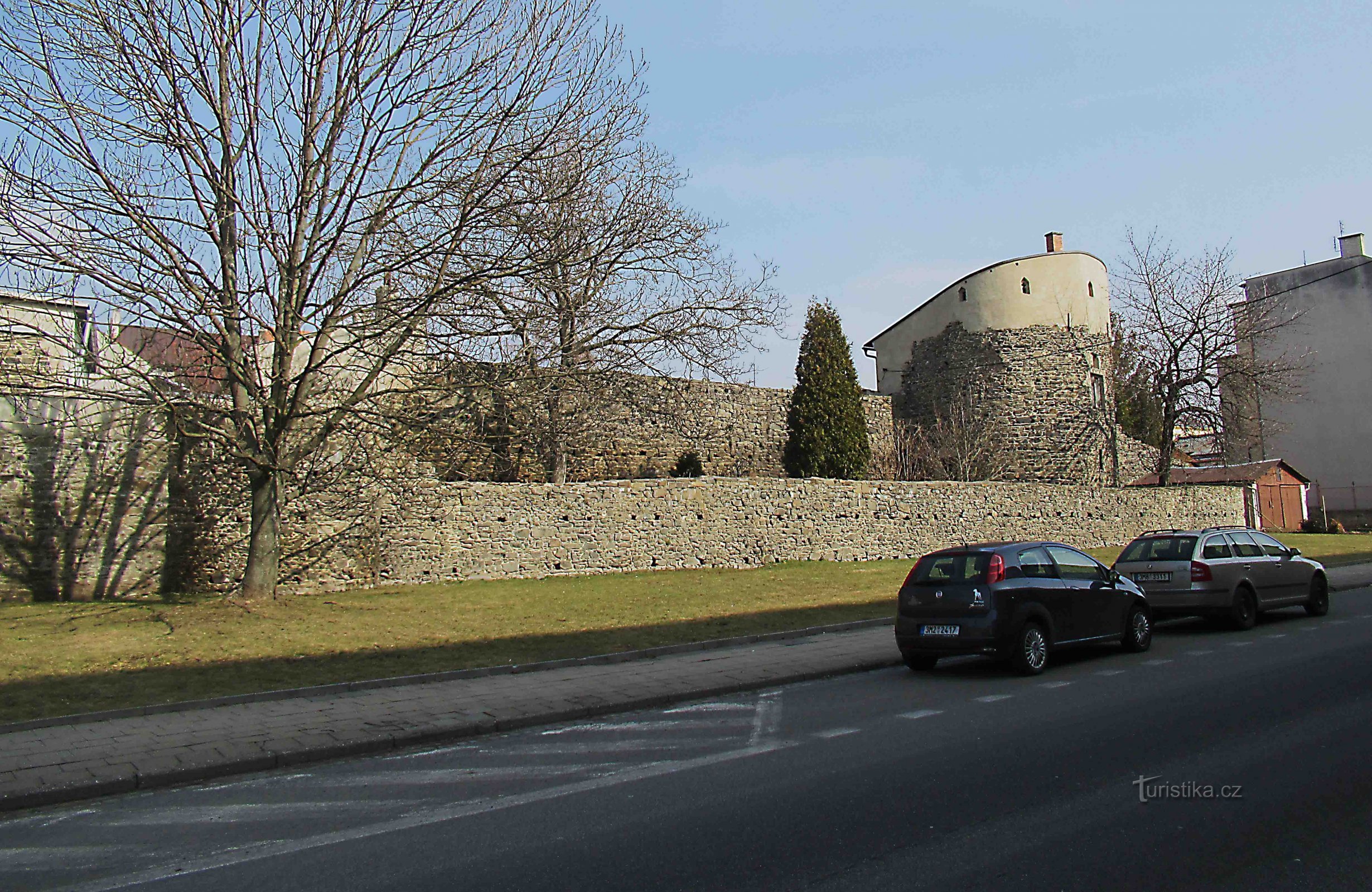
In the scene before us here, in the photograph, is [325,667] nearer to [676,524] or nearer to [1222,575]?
[676,524]

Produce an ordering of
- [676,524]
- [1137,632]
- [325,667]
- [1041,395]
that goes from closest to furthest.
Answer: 1. [325,667]
2. [1137,632]
3. [676,524]
4. [1041,395]

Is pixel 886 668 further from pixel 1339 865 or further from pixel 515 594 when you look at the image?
pixel 515 594

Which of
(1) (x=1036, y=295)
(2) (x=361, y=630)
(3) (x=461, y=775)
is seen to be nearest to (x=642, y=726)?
(3) (x=461, y=775)

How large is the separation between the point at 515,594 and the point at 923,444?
21.4 meters

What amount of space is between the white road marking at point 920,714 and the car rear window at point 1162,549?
762 centimetres

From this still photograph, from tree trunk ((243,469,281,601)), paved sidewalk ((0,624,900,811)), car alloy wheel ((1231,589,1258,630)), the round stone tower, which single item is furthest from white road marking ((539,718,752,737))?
the round stone tower

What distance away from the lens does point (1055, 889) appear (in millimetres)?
4434

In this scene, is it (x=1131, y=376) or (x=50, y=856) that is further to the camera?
(x=1131, y=376)

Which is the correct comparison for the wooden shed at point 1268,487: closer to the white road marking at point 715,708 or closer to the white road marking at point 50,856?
the white road marking at point 715,708

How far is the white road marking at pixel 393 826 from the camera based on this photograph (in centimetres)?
501

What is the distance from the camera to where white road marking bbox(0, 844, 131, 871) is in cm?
530

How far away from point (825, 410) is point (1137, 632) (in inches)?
787

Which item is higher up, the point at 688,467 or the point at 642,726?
the point at 688,467

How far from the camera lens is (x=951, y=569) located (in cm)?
1120
